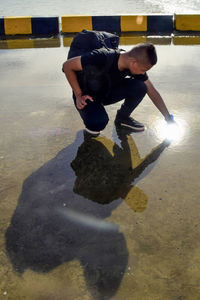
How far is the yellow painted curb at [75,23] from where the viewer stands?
23.0 ft

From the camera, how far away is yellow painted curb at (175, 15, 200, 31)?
690 cm

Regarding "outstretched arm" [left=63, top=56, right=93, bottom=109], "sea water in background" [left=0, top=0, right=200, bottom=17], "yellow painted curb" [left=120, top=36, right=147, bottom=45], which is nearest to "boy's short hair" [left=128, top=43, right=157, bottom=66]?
"outstretched arm" [left=63, top=56, right=93, bottom=109]

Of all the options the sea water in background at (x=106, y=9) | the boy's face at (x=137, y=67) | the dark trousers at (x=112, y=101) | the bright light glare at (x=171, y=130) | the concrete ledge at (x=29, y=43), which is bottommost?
the bright light glare at (x=171, y=130)

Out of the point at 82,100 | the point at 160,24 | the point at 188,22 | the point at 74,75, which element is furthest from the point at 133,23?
the point at 82,100

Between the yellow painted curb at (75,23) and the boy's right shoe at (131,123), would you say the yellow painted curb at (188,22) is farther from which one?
the boy's right shoe at (131,123)

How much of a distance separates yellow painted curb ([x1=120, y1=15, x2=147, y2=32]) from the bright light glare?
187 inches

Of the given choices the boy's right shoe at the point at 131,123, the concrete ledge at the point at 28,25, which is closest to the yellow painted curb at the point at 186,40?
the concrete ledge at the point at 28,25

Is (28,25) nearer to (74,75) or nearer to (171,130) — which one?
(74,75)

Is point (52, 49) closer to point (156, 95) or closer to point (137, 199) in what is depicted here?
point (156, 95)

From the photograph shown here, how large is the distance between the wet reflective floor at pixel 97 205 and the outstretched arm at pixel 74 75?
1.45 ft

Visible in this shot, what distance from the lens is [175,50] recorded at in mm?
5641

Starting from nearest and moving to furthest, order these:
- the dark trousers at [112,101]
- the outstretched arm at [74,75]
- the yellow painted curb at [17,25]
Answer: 1. the outstretched arm at [74,75]
2. the dark trousers at [112,101]
3. the yellow painted curb at [17,25]

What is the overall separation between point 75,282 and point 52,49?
529 cm

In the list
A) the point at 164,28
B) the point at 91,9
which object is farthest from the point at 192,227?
the point at 91,9
